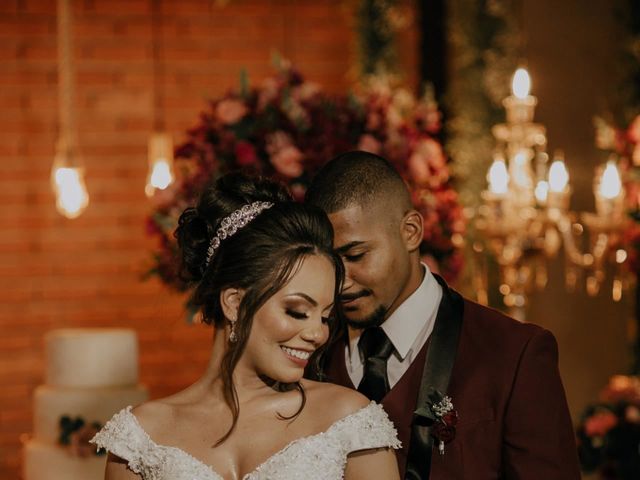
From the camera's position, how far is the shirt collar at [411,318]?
114 inches

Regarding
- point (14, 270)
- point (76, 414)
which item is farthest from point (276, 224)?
point (14, 270)

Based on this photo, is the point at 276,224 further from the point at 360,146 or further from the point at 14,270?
the point at 14,270

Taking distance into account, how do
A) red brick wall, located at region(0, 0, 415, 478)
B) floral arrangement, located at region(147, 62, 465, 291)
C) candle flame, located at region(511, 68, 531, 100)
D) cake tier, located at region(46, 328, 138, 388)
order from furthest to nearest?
red brick wall, located at region(0, 0, 415, 478) → cake tier, located at region(46, 328, 138, 388) → candle flame, located at region(511, 68, 531, 100) → floral arrangement, located at region(147, 62, 465, 291)

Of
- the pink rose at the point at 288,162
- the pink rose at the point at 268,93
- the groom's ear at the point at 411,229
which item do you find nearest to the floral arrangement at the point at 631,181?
the pink rose at the point at 288,162

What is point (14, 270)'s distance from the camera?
264 inches

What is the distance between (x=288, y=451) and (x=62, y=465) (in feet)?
7.26

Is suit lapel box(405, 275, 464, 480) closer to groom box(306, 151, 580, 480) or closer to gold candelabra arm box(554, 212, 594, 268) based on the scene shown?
groom box(306, 151, 580, 480)

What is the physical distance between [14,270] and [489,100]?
3043 mm

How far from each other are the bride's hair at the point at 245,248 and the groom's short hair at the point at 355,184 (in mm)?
258

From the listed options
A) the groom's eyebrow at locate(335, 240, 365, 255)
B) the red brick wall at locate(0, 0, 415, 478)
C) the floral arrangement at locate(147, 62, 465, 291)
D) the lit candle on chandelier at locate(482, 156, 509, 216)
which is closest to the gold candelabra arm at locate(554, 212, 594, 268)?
the lit candle on chandelier at locate(482, 156, 509, 216)

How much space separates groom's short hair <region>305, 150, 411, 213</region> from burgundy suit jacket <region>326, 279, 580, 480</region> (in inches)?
16.1

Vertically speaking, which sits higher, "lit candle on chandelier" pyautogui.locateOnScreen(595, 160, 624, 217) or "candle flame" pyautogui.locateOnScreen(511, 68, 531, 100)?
"candle flame" pyautogui.locateOnScreen(511, 68, 531, 100)

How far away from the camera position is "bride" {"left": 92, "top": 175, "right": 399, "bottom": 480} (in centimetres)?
242

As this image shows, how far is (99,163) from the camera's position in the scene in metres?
6.85
